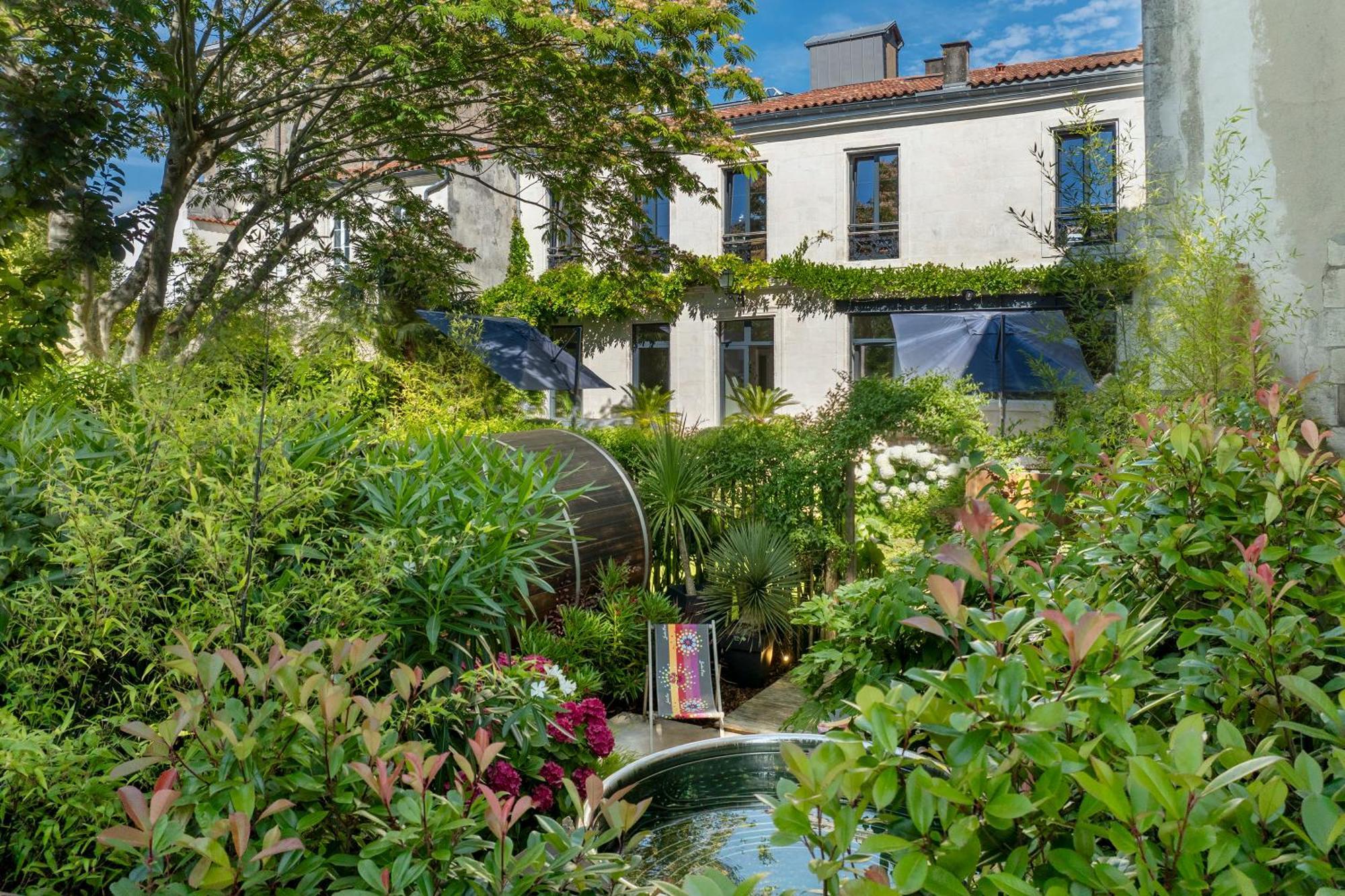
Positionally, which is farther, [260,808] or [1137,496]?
[1137,496]

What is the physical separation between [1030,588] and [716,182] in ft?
59.9

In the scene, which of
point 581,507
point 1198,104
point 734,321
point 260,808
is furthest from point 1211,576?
point 734,321

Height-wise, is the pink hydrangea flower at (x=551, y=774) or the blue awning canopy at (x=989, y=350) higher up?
the blue awning canopy at (x=989, y=350)

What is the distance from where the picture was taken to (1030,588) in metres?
1.64

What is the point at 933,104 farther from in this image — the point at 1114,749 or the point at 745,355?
the point at 1114,749

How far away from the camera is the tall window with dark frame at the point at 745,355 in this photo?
1866 cm

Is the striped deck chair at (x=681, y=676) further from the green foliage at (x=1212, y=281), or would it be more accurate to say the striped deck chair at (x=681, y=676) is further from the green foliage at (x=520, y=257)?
the green foliage at (x=520, y=257)

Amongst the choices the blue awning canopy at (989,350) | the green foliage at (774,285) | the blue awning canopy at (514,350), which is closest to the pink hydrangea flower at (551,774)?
the blue awning canopy at (989,350)

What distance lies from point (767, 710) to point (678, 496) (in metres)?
1.89

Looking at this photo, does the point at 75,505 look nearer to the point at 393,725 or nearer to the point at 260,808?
the point at 393,725

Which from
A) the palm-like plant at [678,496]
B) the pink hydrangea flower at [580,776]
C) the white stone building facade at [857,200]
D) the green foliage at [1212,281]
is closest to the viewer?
the pink hydrangea flower at [580,776]

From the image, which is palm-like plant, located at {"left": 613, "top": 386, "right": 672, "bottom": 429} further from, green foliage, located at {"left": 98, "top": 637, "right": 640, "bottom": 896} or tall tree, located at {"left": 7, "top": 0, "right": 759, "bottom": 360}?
green foliage, located at {"left": 98, "top": 637, "right": 640, "bottom": 896}

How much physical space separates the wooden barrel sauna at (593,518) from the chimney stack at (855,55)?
55.8 ft

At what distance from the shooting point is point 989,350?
1245cm
